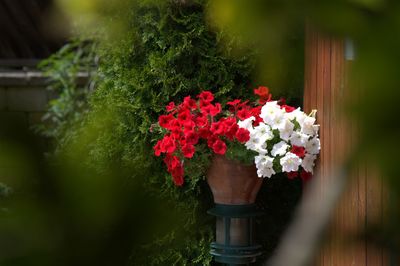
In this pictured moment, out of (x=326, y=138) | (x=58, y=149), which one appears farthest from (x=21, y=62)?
(x=58, y=149)

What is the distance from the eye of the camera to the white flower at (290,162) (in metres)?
3.59

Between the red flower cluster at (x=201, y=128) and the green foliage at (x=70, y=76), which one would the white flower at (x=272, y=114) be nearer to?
the red flower cluster at (x=201, y=128)

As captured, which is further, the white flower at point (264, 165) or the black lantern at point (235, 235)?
the black lantern at point (235, 235)

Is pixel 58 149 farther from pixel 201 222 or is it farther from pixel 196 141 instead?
pixel 201 222

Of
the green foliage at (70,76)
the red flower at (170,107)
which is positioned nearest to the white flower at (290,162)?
the red flower at (170,107)

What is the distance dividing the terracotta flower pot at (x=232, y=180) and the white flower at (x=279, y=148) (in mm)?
148

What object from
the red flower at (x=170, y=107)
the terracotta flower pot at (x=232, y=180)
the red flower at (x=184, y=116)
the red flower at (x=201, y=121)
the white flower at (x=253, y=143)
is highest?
the red flower at (x=170, y=107)

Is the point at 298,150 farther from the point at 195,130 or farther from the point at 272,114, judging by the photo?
the point at 195,130

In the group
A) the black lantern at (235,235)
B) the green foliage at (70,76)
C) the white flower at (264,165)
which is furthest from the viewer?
the green foliage at (70,76)

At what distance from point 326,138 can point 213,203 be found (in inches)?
31.5

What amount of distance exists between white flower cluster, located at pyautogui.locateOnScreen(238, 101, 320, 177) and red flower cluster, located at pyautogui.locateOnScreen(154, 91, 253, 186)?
0.06 m

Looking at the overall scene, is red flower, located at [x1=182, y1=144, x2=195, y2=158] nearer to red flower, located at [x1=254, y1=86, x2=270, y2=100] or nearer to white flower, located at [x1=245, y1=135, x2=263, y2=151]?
white flower, located at [x1=245, y1=135, x2=263, y2=151]

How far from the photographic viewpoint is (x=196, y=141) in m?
3.71

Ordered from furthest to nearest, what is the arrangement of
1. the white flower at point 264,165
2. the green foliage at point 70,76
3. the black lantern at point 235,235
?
the green foliage at point 70,76
the black lantern at point 235,235
the white flower at point 264,165
